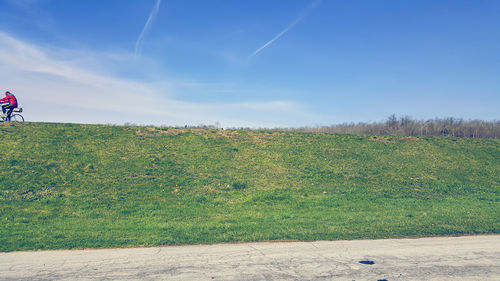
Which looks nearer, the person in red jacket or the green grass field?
the green grass field

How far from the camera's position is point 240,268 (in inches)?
272

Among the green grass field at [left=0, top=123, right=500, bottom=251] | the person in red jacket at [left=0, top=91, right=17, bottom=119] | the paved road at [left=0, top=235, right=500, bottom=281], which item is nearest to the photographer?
the paved road at [left=0, top=235, right=500, bottom=281]

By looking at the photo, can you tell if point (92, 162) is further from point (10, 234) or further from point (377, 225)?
point (377, 225)

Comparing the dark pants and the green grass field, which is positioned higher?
the dark pants

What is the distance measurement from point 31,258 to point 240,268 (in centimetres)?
525

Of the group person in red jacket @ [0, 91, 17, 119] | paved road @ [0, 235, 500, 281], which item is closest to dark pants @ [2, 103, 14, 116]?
person in red jacket @ [0, 91, 17, 119]

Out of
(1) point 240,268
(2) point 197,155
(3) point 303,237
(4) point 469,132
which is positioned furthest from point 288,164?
(4) point 469,132

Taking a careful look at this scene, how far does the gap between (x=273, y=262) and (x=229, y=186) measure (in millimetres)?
10453

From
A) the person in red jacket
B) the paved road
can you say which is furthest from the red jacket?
the paved road

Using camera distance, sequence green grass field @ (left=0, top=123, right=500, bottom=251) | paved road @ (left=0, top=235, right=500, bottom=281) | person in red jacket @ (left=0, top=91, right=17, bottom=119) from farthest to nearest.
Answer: person in red jacket @ (left=0, top=91, right=17, bottom=119) → green grass field @ (left=0, top=123, right=500, bottom=251) → paved road @ (left=0, top=235, right=500, bottom=281)

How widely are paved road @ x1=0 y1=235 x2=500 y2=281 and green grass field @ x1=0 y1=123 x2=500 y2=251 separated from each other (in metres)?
0.88

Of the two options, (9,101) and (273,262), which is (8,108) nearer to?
(9,101)

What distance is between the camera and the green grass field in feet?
34.1

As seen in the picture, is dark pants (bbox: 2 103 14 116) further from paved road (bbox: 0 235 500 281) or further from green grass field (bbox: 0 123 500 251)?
paved road (bbox: 0 235 500 281)
